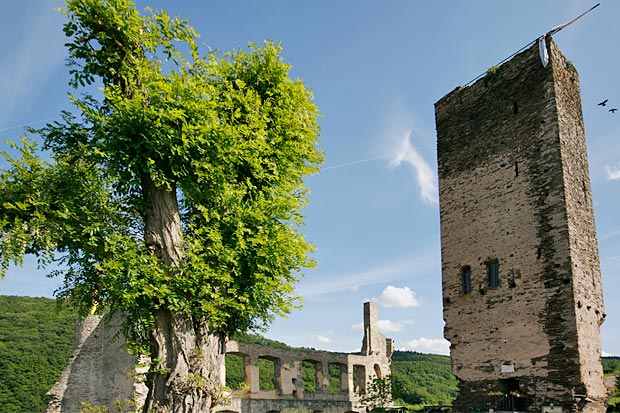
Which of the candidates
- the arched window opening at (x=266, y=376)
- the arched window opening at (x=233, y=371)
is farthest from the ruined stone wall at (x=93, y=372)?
the arched window opening at (x=266, y=376)

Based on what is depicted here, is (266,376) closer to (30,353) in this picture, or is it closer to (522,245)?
(30,353)

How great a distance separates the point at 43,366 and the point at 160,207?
27.8m

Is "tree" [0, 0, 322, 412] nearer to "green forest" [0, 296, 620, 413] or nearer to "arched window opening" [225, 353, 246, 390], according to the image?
"green forest" [0, 296, 620, 413]

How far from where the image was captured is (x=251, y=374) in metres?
21.0

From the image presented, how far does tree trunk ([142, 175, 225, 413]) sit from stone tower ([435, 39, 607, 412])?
27.7ft

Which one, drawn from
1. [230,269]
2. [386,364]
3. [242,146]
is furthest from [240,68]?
[386,364]

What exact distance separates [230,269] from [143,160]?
79.3 inches

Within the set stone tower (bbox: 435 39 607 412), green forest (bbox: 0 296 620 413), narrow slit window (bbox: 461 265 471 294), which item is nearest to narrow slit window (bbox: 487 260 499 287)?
stone tower (bbox: 435 39 607 412)

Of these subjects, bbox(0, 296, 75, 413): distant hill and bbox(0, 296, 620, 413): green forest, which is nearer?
bbox(0, 296, 75, 413): distant hill

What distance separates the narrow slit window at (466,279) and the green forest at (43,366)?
31.9 ft

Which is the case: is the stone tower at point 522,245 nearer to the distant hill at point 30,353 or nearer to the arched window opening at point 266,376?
the distant hill at point 30,353

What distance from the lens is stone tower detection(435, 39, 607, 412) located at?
13.2 meters

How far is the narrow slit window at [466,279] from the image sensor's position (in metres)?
15.5

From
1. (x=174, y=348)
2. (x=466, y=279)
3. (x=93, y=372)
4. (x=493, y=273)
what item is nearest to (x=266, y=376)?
(x=93, y=372)
